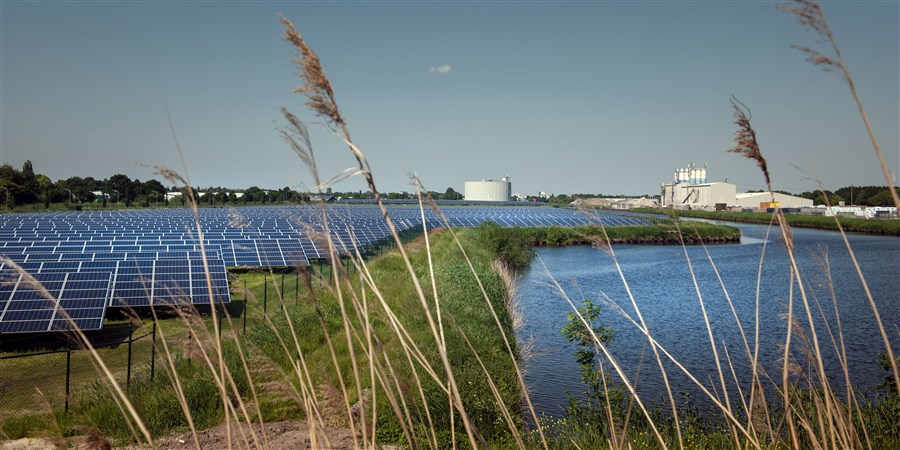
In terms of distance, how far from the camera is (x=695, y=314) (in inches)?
846

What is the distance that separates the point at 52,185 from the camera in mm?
94688

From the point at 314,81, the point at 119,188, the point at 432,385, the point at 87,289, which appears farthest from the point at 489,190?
the point at 314,81

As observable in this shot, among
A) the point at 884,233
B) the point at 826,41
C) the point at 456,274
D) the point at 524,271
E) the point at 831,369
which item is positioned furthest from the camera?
the point at 884,233

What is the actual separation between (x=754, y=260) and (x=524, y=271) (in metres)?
14.3

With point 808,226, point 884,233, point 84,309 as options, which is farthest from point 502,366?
point 808,226

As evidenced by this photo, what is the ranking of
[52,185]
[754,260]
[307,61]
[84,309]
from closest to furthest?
[307,61] → [84,309] → [754,260] → [52,185]

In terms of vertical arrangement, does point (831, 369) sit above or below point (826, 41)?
below

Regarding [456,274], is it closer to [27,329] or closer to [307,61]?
[27,329]

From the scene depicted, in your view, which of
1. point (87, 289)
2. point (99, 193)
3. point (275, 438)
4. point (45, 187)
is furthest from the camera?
point (99, 193)

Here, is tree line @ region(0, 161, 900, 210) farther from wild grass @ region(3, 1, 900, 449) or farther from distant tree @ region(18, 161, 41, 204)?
wild grass @ region(3, 1, 900, 449)

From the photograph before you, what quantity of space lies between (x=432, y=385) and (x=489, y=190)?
130791 mm

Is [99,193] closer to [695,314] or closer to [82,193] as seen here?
[82,193]

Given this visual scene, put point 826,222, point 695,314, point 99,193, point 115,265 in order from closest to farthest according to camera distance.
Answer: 1. point 695,314
2. point 115,265
3. point 826,222
4. point 99,193

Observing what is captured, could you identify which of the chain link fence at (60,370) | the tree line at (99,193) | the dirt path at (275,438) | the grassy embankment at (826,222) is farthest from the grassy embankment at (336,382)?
the tree line at (99,193)
